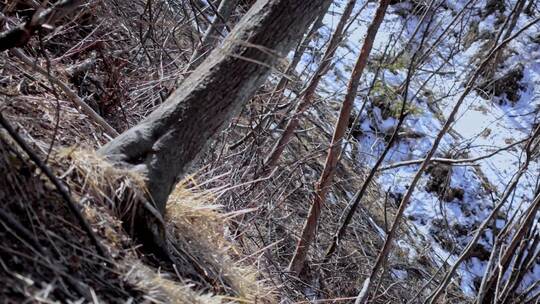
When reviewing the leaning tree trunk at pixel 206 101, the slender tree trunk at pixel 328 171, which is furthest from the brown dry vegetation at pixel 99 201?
the slender tree trunk at pixel 328 171

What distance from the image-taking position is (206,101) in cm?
209

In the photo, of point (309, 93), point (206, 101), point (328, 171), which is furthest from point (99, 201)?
point (328, 171)

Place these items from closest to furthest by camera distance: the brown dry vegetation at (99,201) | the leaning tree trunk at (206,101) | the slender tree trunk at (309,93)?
the brown dry vegetation at (99,201)
the leaning tree trunk at (206,101)
the slender tree trunk at (309,93)

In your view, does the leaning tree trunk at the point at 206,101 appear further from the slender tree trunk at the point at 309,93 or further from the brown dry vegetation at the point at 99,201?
the slender tree trunk at the point at 309,93

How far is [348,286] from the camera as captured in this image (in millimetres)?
5336

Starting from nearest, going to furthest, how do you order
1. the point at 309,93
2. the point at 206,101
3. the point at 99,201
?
the point at 99,201
the point at 206,101
the point at 309,93

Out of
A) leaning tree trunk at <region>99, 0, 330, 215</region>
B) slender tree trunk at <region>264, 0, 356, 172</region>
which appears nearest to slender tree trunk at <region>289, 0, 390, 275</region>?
slender tree trunk at <region>264, 0, 356, 172</region>

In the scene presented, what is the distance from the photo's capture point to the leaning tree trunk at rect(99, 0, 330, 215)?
2049 millimetres

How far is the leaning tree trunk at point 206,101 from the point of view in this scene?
2.05m

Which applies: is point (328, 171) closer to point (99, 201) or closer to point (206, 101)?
point (206, 101)

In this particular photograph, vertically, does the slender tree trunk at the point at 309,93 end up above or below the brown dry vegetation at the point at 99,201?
above

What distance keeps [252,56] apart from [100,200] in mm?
691

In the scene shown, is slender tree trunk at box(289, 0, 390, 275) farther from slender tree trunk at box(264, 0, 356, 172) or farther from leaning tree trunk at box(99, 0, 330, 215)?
leaning tree trunk at box(99, 0, 330, 215)

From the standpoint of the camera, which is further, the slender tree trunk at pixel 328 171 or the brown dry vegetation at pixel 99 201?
the slender tree trunk at pixel 328 171
